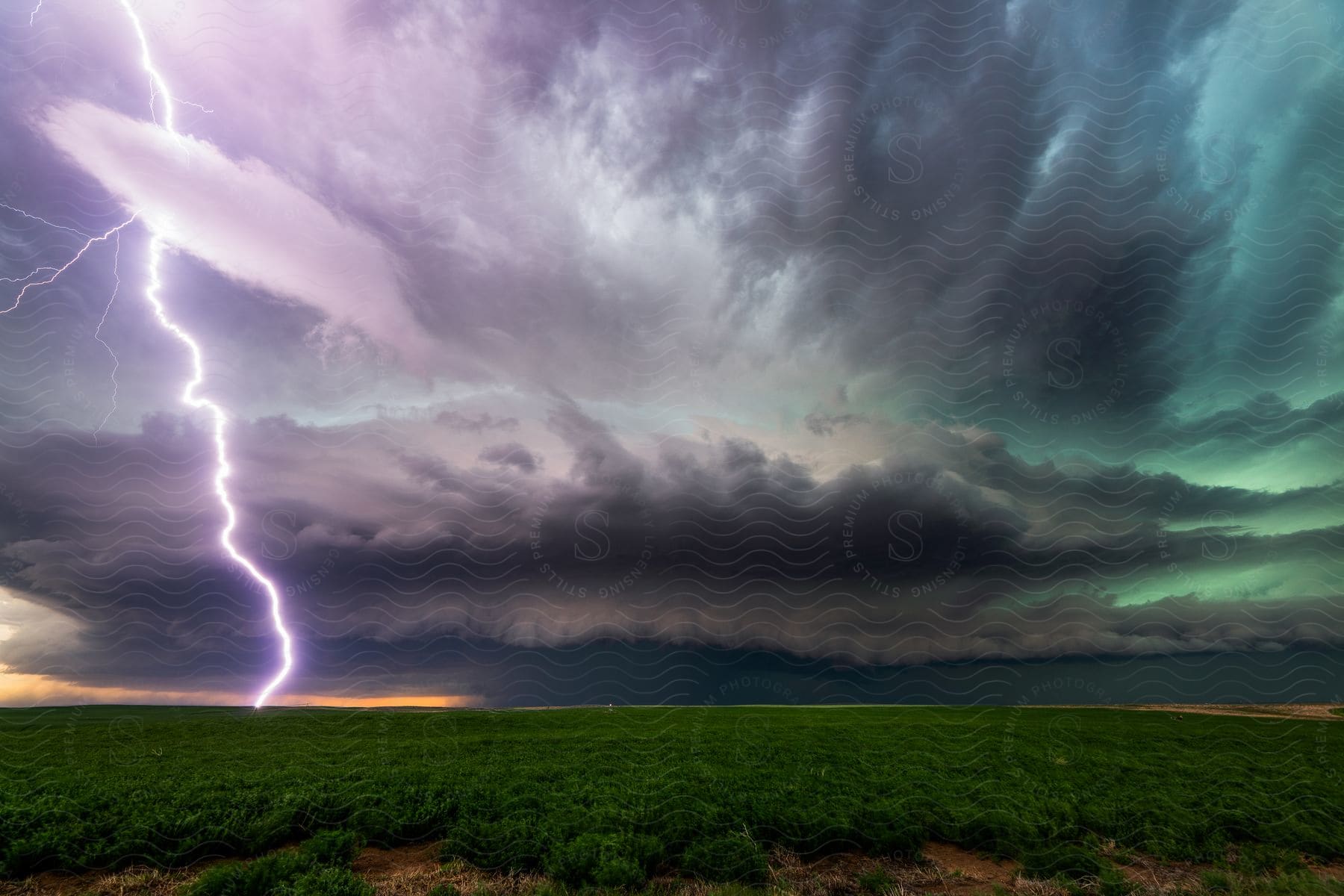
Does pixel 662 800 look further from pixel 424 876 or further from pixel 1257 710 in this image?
pixel 1257 710

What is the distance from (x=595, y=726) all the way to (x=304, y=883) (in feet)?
64.5

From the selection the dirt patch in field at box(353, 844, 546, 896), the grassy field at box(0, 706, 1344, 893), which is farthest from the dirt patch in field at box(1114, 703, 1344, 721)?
the dirt patch in field at box(353, 844, 546, 896)

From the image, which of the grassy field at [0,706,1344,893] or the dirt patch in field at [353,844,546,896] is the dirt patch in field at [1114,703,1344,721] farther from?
the dirt patch in field at [353,844,546,896]

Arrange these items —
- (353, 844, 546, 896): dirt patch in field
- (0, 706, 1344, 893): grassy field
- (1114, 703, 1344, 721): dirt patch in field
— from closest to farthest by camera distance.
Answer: (353, 844, 546, 896): dirt patch in field → (0, 706, 1344, 893): grassy field → (1114, 703, 1344, 721): dirt patch in field

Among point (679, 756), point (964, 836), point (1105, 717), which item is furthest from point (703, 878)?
point (1105, 717)

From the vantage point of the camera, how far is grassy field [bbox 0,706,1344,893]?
9.61m

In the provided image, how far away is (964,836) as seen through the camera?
11.1m

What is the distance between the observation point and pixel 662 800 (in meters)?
11.9

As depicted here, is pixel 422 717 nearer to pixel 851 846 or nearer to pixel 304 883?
pixel 304 883

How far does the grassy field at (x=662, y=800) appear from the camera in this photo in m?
9.61

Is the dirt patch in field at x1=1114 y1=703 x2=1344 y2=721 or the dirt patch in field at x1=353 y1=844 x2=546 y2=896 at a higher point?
the dirt patch in field at x1=353 y1=844 x2=546 y2=896

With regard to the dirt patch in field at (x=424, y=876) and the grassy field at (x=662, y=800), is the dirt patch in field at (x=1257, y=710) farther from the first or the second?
the dirt patch in field at (x=424, y=876)

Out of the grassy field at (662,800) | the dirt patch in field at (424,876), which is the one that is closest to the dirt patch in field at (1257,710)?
the grassy field at (662,800)

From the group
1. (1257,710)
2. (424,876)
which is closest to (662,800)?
(424,876)
